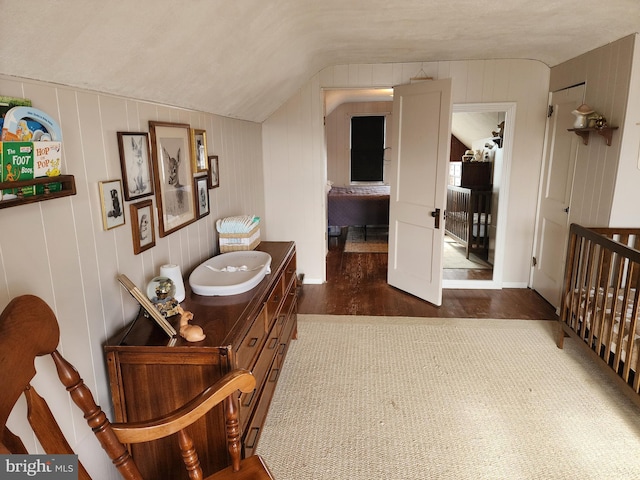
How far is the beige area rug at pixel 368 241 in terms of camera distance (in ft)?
18.5

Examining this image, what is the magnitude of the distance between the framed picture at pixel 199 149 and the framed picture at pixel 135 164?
0.47 m

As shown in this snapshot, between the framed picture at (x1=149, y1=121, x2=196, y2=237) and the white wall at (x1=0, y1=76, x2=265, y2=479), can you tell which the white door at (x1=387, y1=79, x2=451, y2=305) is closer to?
the framed picture at (x1=149, y1=121, x2=196, y2=237)

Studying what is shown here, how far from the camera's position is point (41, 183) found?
1132 millimetres

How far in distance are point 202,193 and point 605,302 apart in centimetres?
242

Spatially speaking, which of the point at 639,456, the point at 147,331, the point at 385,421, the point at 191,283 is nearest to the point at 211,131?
the point at 191,283

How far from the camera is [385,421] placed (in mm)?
2209

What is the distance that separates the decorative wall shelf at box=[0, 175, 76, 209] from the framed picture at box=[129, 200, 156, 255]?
0.42 meters

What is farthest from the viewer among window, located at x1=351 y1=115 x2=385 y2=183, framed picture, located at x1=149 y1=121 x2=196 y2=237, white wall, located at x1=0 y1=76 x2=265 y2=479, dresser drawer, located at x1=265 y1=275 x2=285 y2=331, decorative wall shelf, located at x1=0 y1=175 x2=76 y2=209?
window, located at x1=351 y1=115 x2=385 y2=183

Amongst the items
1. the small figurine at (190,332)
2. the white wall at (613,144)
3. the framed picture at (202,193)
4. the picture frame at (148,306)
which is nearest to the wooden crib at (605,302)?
the white wall at (613,144)

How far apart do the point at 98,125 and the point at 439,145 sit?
266 centimetres

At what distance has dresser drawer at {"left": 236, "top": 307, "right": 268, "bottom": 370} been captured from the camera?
162cm

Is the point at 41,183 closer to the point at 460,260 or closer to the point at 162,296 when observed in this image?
the point at 162,296

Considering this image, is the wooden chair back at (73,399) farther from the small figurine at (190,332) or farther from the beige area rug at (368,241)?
the beige area rug at (368,241)

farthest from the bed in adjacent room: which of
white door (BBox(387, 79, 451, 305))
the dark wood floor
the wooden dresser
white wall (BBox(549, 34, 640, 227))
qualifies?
the wooden dresser
